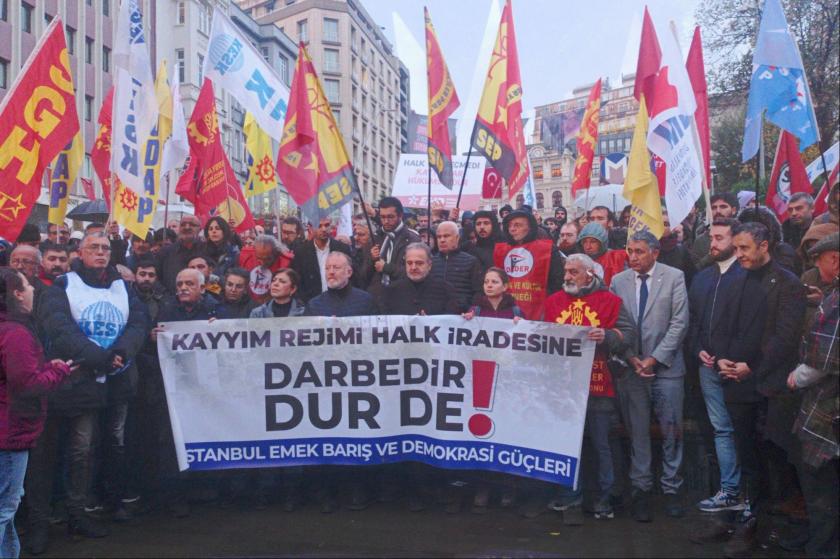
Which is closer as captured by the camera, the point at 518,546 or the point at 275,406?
the point at 518,546

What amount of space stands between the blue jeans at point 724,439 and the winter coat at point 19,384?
4.29 m

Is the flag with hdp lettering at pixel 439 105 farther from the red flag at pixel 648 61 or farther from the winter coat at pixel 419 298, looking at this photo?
the winter coat at pixel 419 298

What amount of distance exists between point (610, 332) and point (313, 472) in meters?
2.51

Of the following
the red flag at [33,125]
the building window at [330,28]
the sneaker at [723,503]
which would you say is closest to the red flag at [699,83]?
the sneaker at [723,503]

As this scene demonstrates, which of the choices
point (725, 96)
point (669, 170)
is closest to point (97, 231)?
point (669, 170)

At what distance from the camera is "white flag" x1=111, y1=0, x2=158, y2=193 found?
8164mm

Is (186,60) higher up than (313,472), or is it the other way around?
(186,60)

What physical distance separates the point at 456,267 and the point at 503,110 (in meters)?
2.58

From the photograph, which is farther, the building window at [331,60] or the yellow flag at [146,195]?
the building window at [331,60]

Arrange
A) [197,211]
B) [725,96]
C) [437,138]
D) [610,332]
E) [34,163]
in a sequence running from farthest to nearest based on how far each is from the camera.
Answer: [725,96]
[197,211]
[437,138]
[34,163]
[610,332]

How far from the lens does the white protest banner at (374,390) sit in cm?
587

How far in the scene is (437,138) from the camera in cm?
845

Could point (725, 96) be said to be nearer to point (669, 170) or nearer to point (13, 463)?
point (669, 170)

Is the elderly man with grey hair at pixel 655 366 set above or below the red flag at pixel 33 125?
below
